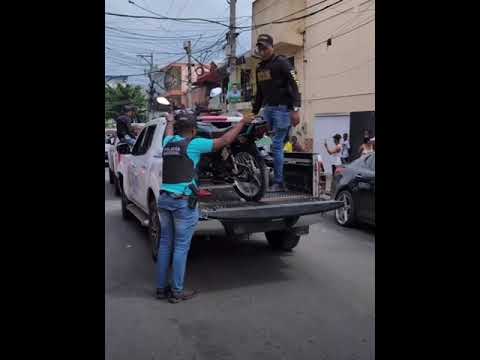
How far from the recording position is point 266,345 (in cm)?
367

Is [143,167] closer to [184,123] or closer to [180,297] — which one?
[184,123]

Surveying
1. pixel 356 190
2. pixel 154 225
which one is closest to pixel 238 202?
→ pixel 154 225

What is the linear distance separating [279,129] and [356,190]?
2.63 meters

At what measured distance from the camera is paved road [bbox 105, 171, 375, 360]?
11.9 ft

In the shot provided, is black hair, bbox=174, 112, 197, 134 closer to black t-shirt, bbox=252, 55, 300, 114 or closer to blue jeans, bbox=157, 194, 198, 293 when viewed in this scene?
blue jeans, bbox=157, 194, 198, 293

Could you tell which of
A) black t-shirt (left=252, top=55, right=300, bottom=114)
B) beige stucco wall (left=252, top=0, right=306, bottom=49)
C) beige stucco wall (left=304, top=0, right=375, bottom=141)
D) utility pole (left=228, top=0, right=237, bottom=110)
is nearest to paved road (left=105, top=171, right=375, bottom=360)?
black t-shirt (left=252, top=55, right=300, bottom=114)

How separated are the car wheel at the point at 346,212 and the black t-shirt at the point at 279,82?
2.80 m

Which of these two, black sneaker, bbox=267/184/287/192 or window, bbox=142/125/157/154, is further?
window, bbox=142/125/157/154

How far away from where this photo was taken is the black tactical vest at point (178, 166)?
15.4ft

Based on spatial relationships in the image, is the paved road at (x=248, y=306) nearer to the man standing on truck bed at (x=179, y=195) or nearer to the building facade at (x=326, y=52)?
the man standing on truck bed at (x=179, y=195)

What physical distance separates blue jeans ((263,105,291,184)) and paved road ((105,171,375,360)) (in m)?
1.25
